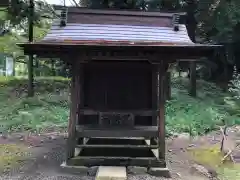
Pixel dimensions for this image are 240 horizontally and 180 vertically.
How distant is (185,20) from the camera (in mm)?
14250

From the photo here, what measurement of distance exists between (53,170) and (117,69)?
8.45 feet

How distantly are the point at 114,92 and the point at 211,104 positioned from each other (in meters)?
6.52

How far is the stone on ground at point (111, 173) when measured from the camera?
17.5 feet

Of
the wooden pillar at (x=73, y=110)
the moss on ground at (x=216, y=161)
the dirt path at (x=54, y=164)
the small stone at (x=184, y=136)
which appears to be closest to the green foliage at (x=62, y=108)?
the small stone at (x=184, y=136)

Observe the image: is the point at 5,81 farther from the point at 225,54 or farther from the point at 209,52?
the point at 209,52

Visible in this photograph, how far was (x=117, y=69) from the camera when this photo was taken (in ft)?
24.7

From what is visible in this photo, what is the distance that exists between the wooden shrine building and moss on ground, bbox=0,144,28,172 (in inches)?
48.3

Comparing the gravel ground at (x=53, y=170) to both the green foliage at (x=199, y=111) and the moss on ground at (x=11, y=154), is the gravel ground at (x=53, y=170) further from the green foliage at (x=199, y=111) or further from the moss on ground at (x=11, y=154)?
the green foliage at (x=199, y=111)

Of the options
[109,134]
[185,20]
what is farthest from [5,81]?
[109,134]

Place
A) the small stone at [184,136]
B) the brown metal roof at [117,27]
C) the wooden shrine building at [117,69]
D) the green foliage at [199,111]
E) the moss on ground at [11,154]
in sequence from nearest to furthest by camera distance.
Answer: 1. the wooden shrine building at [117,69]
2. the brown metal roof at [117,27]
3. the moss on ground at [11,154]
4. the small stone at [184,136]
5. the green foliage at [199,111]

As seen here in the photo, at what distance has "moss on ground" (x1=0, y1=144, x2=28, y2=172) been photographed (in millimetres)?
6633

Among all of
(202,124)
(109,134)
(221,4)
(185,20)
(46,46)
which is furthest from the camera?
(185,20)

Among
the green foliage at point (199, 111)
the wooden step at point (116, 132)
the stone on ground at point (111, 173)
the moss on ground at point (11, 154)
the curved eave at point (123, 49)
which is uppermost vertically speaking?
the curved eave at point (123, 49)

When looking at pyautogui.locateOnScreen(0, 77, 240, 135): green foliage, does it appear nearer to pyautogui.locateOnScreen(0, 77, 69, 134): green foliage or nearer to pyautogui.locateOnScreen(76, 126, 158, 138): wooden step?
pyautogui.locateOnScreen(0, 77, 69, 134): green foliage
